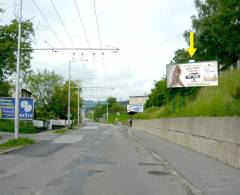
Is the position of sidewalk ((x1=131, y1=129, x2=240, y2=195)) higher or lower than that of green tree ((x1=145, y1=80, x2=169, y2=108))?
lower

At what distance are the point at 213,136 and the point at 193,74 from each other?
1792 cm

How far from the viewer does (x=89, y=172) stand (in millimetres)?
15391

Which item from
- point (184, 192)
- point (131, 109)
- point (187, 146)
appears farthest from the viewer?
point (131, 109)

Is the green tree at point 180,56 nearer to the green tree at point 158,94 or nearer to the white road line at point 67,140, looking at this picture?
the white road line at point 67,140

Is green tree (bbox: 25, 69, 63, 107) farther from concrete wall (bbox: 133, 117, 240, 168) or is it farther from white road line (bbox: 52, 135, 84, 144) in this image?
concrete wall (bbox: 133, 117, 240, 168)

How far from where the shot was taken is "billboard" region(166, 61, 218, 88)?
3634 cm

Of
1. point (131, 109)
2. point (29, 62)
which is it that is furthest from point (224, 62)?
point (131, 109)

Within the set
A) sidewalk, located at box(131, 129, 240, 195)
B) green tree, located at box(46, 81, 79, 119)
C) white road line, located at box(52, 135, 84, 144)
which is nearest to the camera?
sidewalk, located at box(131, 129, 240, 195)

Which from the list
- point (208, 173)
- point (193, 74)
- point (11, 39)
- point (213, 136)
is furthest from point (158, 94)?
point (208, 173)

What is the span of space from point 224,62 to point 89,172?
31022 millimetres

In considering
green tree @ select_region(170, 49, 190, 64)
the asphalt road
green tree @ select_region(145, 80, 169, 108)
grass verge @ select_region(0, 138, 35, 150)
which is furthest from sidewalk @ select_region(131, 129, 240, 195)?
green tree @ select_region(145, 80, 169, 108)

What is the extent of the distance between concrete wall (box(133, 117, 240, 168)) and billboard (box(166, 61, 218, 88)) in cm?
611

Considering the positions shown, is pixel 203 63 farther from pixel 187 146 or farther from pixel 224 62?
pixel 187 146

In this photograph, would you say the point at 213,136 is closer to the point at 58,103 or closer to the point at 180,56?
the point at 180,56
